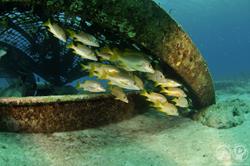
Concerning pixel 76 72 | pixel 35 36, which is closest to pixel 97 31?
pixel 35 36

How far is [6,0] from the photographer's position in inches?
174

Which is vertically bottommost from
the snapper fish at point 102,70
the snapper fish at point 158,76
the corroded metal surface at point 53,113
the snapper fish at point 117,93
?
the corroded metal surface at point 53,113

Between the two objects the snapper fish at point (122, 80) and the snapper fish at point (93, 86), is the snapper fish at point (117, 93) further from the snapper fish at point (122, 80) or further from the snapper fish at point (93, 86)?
the snapper fish at point (93, 86)

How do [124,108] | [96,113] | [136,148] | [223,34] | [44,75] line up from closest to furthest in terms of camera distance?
1. [136,148]
2. [96,113]
3. [124,108]
4. [44,75]
5. [223,34]

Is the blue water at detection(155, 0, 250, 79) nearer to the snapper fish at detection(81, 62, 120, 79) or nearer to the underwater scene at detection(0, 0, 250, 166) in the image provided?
the underwater scene at detection(0, 0, 250, 166)

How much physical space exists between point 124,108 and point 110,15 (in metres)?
2.11

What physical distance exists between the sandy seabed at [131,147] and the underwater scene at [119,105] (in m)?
0.01

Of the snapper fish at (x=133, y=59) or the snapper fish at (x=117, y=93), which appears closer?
the snapper fish at (x=133, y=59)

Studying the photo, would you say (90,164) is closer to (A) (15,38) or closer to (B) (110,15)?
(B) (110,15)

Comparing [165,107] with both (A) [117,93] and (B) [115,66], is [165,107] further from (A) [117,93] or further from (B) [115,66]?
(B) [115,66]

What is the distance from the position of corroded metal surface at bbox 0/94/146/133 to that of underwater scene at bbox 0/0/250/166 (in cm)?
2

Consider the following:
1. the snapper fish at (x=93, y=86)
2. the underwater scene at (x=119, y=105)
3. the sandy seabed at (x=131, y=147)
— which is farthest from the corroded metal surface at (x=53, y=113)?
the snapper fish at (x=93, y=86)

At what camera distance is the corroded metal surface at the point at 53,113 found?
185 inches

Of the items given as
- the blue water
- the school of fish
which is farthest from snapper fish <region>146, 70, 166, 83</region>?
the blue water
